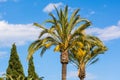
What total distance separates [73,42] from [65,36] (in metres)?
1.01

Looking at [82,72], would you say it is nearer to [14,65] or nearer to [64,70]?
[14,65]

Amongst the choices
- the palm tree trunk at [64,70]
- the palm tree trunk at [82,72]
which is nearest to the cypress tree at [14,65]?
the palm tree trunk at [82,72]

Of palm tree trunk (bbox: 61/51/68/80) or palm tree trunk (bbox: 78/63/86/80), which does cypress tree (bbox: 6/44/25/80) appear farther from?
palm tree trunk (bbox: 61/51/68/80)

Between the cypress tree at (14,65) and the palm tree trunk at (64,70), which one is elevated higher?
the cypress tree at (14,65)

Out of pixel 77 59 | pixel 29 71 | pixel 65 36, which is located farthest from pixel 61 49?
pixel 29 71

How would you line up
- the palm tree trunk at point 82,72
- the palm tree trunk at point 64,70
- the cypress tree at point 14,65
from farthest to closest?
the cypress tree at point 14,65, the palm tree trunk at point 82,72, the palm tree trunk at point 64,70

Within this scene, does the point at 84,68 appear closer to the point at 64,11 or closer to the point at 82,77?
the point at 82,77

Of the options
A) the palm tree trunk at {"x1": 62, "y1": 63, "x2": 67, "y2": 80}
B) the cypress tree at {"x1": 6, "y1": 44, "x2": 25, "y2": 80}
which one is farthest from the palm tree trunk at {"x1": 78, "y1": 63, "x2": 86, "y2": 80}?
the palm tree trunk at {"x1": 62, "y1": 63, "x2": 67, "y2": 80}

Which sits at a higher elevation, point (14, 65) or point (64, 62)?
point (14, 65)

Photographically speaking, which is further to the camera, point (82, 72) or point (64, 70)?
point (82, 72)

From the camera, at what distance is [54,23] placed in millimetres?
40469

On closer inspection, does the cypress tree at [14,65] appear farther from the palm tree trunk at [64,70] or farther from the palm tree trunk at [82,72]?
the palm tree trunk at [64,70]

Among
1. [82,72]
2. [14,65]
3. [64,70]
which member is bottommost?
[64,70]

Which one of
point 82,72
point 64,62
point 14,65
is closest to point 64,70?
point 64,62
